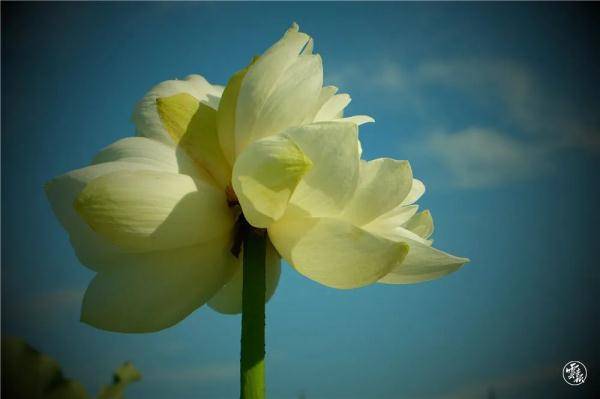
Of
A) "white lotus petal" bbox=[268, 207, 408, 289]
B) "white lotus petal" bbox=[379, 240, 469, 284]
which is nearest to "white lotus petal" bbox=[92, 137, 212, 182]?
"white lotus petal" bbox=[268, 207, 408, 289]

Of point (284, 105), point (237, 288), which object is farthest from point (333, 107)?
point (237, 288)

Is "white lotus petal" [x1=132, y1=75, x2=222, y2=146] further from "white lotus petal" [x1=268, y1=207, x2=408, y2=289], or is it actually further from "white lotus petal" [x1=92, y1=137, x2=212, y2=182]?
"white lotus petal" [x1=268, y1=207, x2=408, y2=289]

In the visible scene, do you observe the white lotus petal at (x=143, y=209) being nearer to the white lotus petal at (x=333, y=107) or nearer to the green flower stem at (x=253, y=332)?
the green flower stem at (x=253, y=332)

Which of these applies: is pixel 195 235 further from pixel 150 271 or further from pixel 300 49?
pixel 300 49

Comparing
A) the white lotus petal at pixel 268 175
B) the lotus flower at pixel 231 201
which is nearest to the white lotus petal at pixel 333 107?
the lotus flower at pixel 231 201

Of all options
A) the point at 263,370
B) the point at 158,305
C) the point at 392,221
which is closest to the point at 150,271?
the point at 158,305

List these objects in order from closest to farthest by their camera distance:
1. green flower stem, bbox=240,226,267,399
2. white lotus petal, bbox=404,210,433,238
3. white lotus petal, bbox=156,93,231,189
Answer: green flower stem, bbox=240,226,267,399
white lotus petal, bbox=156,93,231,189
white lotus petal, bbox=404,210,433,238
